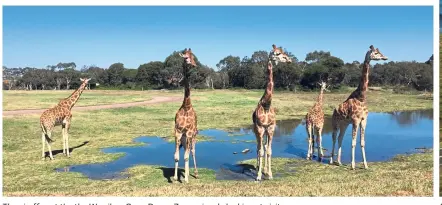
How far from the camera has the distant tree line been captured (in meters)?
Result: 43.9

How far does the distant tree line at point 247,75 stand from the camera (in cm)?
4394

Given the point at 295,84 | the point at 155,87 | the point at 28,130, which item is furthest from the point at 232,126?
the point at 155,87

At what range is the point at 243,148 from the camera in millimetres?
12242

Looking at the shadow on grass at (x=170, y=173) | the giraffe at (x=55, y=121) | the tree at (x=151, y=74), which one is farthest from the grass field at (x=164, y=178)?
the tree at (x=151, y=74)

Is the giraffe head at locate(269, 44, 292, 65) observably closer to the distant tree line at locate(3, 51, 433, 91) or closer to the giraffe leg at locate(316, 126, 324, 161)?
the giraffe leg at locate(316, 126, 324, 161)

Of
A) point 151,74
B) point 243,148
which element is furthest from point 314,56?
point 243,148

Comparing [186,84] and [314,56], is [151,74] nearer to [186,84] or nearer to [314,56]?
[314,56]

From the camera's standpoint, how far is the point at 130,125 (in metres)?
17.0

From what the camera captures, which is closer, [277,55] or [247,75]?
[277,55]

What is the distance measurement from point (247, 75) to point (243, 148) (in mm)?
37853

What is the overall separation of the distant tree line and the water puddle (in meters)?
22.6

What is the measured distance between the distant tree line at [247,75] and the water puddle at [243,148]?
2258 centimetres

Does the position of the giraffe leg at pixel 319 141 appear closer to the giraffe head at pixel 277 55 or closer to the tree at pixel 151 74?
the giraffe head at pixel 277 55
